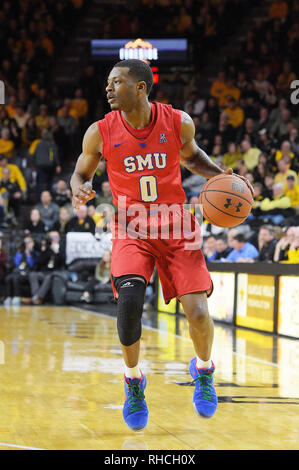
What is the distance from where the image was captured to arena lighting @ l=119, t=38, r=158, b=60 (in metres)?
16.5

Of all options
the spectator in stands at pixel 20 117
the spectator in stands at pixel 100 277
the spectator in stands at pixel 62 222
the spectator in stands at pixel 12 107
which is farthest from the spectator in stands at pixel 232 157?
the spectator in stands at pixel 12 107

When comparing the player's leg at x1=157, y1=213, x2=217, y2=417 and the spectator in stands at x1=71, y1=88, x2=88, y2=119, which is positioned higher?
the player's leg at x1=157, y1=213, x2=217, y2=417

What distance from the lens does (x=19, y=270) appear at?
14477mm

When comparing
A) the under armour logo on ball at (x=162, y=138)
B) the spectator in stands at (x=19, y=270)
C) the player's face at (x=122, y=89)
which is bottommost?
the spectator in stands at (x=19, y=270)

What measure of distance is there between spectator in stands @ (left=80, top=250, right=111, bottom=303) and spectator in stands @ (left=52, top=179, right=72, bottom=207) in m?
1.87

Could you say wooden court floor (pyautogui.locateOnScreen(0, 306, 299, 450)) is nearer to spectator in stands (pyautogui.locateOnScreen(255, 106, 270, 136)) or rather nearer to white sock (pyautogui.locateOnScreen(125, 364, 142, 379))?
white sock (pyautogui.locateOnScreen(125, 364, 142, 379))

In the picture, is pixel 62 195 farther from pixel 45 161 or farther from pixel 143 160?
pixel 143 160

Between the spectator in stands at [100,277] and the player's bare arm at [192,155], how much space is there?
30.0ft

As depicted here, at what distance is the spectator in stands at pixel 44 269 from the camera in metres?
14.3

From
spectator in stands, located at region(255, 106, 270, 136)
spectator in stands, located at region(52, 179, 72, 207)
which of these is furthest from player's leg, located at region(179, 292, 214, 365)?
spectator in stands, located at region(255, 106, 270, 136)

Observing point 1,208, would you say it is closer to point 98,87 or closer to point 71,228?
point 71,228

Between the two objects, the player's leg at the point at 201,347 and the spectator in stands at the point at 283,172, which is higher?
the player's leg at the point at 201,347

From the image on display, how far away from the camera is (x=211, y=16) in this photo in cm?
2020

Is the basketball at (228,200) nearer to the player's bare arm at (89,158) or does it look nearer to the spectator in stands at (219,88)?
the player's bare arm at (89,158)
